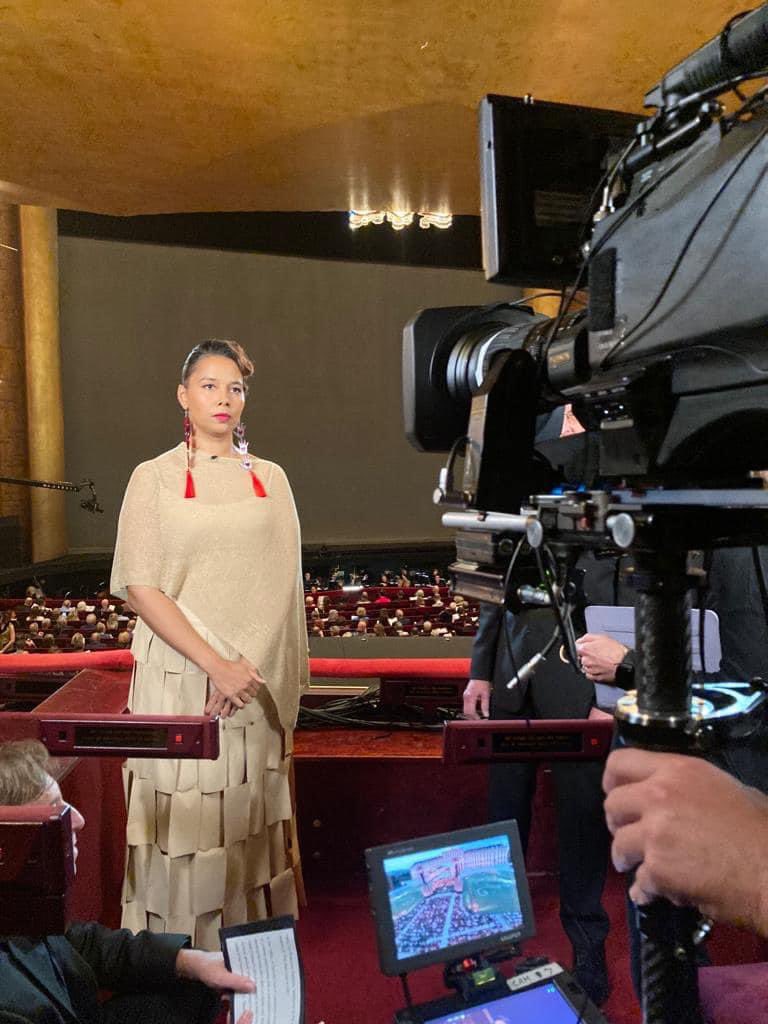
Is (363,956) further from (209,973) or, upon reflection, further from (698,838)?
(698,838)

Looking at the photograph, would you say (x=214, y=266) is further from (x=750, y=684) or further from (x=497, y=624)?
(x=750, y=684)

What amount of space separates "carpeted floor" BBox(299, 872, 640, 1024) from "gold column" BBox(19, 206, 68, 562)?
4.60 m

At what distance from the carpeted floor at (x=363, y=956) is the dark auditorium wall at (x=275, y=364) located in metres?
Answer: 4.86

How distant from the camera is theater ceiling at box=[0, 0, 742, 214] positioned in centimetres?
240

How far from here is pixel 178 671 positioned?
1.65 metres

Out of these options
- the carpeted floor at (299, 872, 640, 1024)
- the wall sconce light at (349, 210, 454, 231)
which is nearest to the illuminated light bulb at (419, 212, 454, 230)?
the wall sconce light at (349, 210, 454, 231)

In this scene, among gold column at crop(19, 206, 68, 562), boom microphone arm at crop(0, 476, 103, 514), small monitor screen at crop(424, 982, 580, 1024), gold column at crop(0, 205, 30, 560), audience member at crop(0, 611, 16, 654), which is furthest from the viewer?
gold column at crop(19, 206, 68, 562)

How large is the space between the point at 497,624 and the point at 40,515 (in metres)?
5.09

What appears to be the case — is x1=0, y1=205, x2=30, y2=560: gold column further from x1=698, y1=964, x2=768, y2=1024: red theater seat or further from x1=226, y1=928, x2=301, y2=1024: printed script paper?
x1=698, y1=964, x2=768, y2=1024: red theater seat

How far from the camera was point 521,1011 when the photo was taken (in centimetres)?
151

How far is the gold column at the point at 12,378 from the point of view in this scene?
5.78m

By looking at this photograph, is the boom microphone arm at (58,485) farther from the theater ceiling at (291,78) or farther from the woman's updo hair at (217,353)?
the woman's updo hair at (217,353)

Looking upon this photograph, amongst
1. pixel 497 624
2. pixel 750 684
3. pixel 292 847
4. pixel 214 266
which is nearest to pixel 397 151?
pixel 497 624

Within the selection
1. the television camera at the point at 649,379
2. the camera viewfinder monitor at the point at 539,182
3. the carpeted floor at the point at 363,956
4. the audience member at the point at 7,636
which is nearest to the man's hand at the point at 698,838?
the television camera at the point at 649,379
